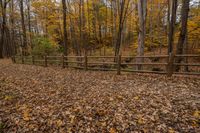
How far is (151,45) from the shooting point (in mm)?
22281

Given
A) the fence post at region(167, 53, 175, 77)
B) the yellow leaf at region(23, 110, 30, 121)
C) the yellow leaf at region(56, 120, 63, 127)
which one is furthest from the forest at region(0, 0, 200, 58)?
the yellow leaf at region(56, 120, 63, 127)

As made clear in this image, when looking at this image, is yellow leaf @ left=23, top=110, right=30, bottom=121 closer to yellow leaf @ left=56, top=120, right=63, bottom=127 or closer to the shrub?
yellow leaf @ left=56, top=120, right=63, bottom=127

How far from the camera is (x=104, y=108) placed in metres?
4.41

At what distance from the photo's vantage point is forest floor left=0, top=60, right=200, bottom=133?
11.8 ft

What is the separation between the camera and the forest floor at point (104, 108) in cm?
359

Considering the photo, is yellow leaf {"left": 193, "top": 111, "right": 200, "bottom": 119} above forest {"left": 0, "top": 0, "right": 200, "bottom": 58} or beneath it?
beneath

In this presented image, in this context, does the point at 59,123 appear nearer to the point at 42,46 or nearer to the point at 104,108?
the point at 104,108

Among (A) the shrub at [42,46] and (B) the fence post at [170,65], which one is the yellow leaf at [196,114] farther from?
(A) the shrub at [42,46]

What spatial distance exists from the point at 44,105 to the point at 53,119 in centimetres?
104

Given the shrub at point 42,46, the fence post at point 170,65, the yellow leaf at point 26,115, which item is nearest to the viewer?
the yellow leaf at point 26,115

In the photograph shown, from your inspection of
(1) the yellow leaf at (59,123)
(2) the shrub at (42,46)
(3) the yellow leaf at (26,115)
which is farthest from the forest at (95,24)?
(1) the yellow leaf at (59,123)

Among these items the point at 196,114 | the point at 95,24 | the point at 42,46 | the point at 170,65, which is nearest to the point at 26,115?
the point at 196,114

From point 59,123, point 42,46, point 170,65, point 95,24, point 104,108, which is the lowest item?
point 59,123

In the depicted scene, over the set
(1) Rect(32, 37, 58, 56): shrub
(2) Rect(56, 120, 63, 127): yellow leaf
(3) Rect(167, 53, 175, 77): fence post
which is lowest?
(2) Rect(56, 120, 63, 127): yellow leaf
